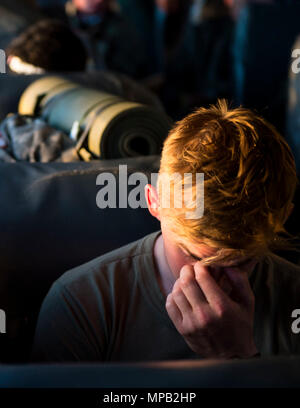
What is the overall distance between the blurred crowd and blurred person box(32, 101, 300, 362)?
1081 mm

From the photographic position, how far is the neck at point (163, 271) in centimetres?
69

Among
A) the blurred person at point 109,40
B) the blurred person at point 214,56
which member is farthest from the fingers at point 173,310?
the blurred person at point 214,56

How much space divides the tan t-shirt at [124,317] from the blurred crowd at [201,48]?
1.07m

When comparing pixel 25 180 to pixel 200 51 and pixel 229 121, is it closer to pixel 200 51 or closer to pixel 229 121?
pixel 229 121

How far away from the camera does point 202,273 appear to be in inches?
23.8

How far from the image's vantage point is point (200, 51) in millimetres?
2861

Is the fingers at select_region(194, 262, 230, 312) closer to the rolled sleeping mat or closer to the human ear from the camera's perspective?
the human ear

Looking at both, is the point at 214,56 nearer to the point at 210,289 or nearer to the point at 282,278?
the point at 282,278

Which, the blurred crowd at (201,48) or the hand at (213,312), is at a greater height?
the blurred crowd at (201,48)

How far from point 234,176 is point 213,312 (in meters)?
0.16

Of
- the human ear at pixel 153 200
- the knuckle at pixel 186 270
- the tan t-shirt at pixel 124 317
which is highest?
the human ear at pixel 153 200

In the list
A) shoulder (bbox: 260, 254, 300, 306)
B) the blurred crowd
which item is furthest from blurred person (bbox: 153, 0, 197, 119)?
shoulder (bbox: 260, 254, 300, 306)

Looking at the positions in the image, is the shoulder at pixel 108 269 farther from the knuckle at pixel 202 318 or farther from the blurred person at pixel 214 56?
the blurred person at pixel 214 56
